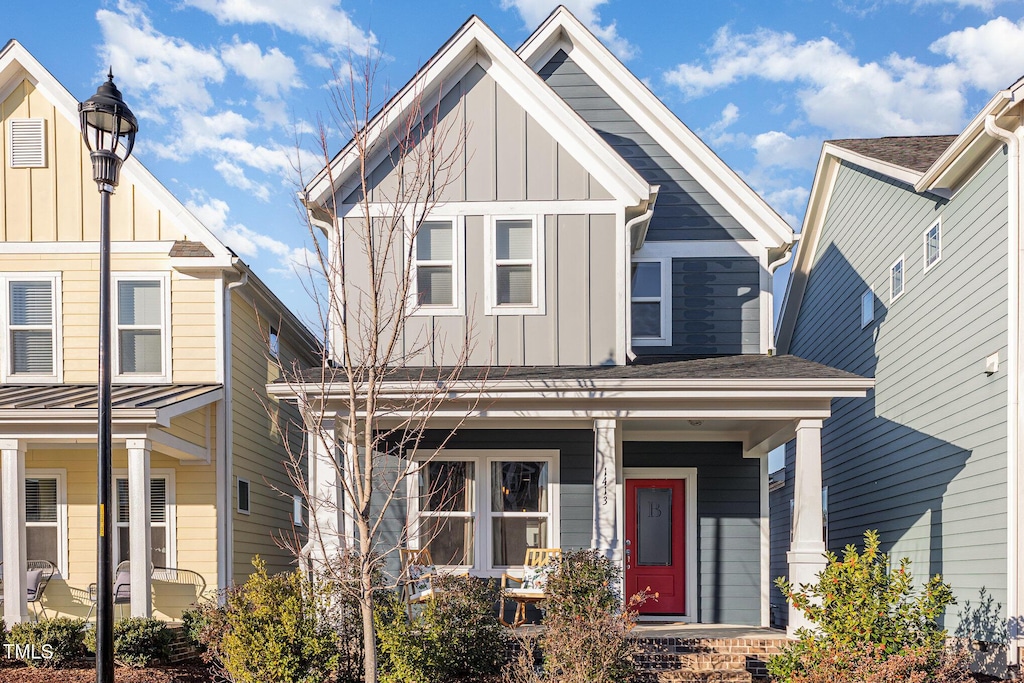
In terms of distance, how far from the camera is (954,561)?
33.3 ft

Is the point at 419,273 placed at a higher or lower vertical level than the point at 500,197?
lower

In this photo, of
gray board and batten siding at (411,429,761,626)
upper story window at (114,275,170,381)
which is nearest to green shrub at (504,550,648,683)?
gray board and batten siding at (411,429,761,626)

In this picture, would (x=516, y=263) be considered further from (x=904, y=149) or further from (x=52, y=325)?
(x=52, y=325)

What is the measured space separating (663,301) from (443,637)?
6.00m

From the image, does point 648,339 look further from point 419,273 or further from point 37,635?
point 37,635

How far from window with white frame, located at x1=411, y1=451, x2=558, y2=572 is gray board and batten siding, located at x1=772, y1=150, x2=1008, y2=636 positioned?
4757mm

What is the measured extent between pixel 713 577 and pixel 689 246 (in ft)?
15.0

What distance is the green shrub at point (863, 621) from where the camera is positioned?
7727 mm

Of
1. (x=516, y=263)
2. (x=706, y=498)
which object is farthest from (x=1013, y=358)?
(x=516, y=263)

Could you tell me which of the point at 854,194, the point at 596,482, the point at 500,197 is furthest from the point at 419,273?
the point at 854,194

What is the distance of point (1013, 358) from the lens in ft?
28.6

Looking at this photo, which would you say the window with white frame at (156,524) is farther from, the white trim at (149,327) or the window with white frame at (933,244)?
the window with white frame at (933,244)

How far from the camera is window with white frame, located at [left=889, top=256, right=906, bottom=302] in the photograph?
12242mm

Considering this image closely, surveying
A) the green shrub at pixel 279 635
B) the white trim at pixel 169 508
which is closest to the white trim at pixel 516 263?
the green shrub at pixel 279 635
